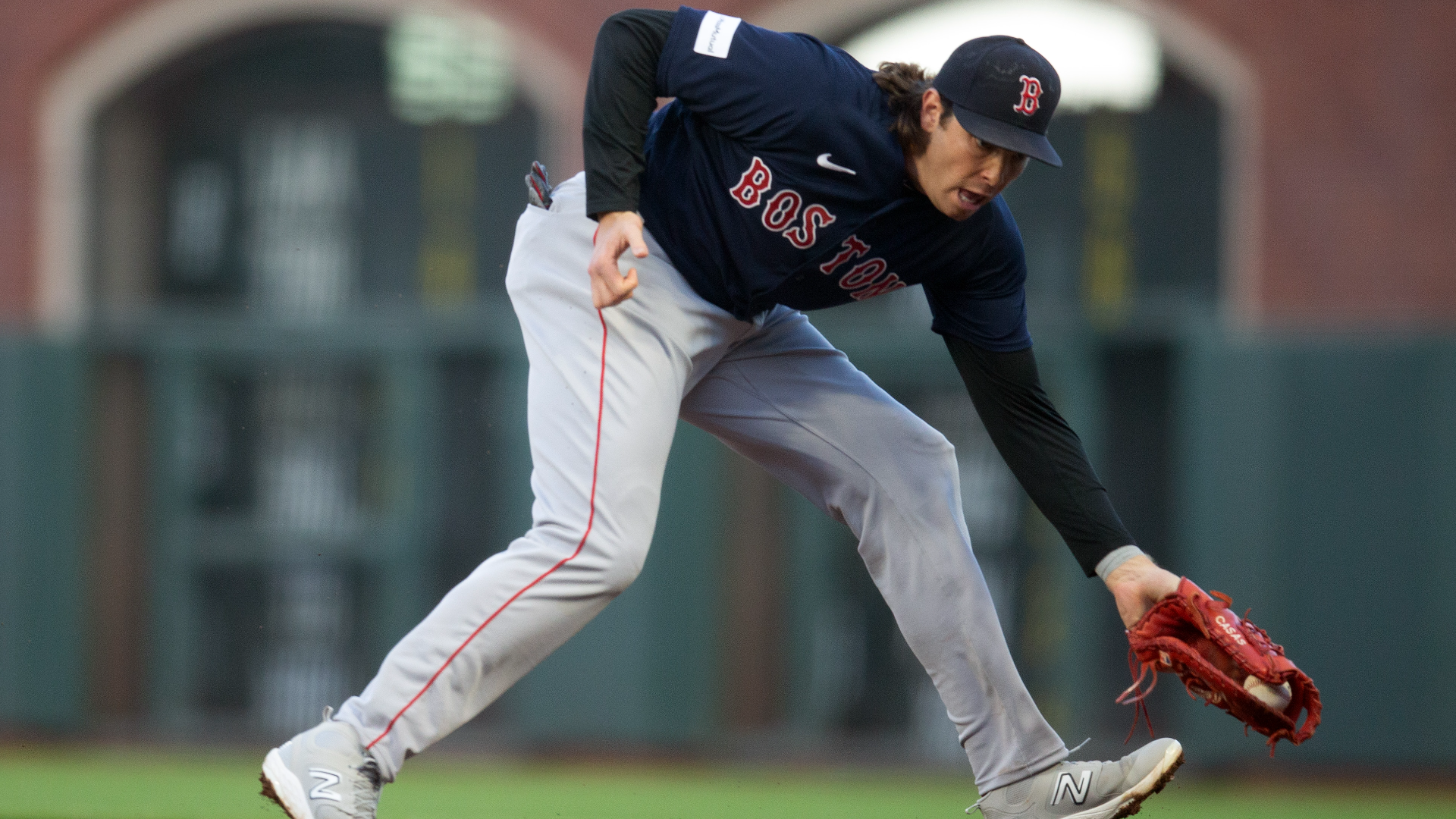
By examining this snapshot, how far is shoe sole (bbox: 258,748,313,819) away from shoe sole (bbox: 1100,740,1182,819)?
160cm

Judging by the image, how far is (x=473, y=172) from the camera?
347 inches

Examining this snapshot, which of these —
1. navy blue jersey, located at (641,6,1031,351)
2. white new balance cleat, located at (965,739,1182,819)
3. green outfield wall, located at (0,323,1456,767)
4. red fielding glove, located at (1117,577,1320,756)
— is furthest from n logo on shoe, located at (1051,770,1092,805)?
green outfield wall, located at (0,323,1456,767)

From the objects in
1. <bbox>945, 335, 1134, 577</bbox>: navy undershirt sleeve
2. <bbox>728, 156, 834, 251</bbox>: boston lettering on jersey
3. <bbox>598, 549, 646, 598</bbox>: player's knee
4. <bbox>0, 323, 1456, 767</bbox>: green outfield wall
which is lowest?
<bbox>0, 323, 1456, 767</bbox>: green outfield wall

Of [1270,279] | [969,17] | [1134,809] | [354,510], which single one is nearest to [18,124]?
[354,510]

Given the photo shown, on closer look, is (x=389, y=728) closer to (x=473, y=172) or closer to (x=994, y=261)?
(x=994, y=261)

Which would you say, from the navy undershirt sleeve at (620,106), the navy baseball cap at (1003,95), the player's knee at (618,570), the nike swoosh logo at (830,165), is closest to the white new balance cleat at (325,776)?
the player's knee at (618,570)

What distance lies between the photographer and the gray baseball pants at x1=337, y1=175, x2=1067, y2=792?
2.93 meters

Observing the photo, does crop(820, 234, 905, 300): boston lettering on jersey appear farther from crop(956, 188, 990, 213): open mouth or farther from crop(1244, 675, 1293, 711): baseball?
crop(1244, 675, 1293, 711): baseball

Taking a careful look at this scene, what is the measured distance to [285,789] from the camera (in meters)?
2.87

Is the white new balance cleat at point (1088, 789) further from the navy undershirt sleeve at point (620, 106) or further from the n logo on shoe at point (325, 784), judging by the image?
the navy undershirt sleeve at point (620, 106)

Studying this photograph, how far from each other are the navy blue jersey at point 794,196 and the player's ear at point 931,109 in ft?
0.25

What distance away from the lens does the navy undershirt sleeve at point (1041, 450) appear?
3.23 m

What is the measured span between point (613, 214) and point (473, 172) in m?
6.08

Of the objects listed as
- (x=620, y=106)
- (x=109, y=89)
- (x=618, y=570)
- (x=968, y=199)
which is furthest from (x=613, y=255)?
(x=109, y=89)
